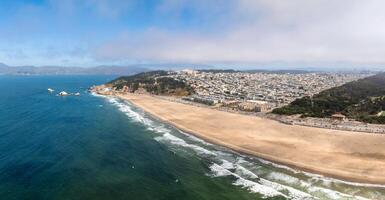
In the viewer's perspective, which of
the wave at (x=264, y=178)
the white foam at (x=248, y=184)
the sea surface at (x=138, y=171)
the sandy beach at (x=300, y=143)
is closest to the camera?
the sea surface at (x=138, y=171)

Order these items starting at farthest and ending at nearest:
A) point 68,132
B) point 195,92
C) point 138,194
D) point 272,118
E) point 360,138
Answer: point 195,92 → point 272,118 → point 68,132 → point 360,138 → point 138,194

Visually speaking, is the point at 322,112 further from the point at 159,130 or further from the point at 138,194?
the point at 138,194

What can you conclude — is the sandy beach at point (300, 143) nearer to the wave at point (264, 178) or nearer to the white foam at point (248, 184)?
the wave at point (264, 178)

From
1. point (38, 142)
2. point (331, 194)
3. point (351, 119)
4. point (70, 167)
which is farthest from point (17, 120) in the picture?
point (351, 119)

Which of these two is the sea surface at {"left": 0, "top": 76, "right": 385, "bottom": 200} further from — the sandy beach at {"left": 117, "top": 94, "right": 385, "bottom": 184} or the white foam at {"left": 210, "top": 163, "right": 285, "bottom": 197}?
the sandy beach at {"left": 117, "top": 94, "right": 385, "bottom": 184}

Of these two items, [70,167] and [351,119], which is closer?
[70,167]

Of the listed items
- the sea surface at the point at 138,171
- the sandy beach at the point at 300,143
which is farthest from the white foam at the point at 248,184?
the sandy beach at the point at 300,143
